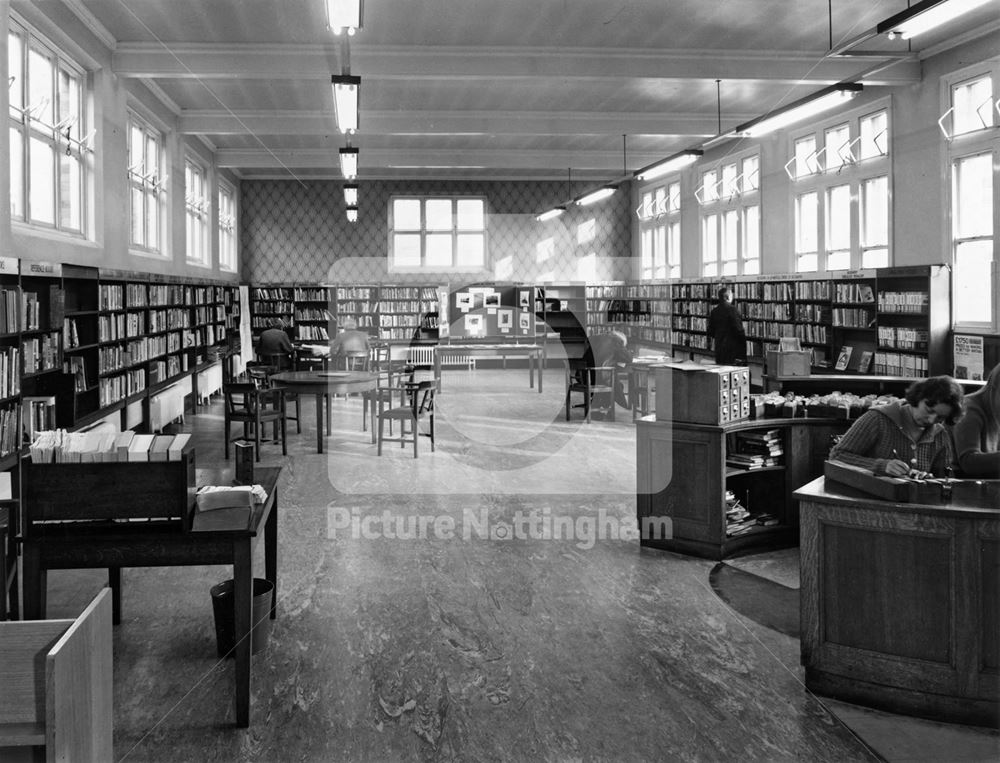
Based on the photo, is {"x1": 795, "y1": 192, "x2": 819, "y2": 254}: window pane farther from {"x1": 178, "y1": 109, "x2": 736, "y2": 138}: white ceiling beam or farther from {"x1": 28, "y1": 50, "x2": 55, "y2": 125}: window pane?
{"x1": 28, "y1": 50, "x2": 55, "y2": 125}: window pane

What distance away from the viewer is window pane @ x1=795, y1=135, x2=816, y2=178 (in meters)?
11.5

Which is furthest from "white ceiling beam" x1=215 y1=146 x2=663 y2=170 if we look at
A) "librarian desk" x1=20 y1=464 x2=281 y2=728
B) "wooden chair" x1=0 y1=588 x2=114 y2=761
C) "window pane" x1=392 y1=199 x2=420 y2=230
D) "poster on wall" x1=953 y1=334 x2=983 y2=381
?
"wooden chair" x1=0 y1=588 x2=114 y2=761

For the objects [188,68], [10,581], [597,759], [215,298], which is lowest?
[597,759]

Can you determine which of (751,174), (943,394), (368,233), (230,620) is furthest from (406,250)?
(943,394)

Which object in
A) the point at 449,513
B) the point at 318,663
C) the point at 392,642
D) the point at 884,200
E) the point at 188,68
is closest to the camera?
the point at 318,663

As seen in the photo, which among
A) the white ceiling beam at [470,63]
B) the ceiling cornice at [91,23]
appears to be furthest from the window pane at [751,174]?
the ceiling cornice at [91,23]

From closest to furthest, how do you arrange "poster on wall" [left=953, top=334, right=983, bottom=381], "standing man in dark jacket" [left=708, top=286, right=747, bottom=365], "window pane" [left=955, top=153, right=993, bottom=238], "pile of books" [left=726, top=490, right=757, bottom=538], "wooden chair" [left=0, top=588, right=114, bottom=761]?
"wooden chair" [left=0, top=588, right=114, bottom=761] < "pile of books" [left=726, top=490, right=757, bottom=538] < "poster on wall" [left=953, top=334, right=983, bottom=381] < "window pane" [left=955, top=153, right=993, bottom=238] < "standing man in dark jacket" [left=708, top=286, right=747, bottom=365]

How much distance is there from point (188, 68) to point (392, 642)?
23.1 feet

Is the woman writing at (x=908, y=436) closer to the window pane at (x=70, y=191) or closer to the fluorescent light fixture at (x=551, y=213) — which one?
the window pane at (x=70, y=191)

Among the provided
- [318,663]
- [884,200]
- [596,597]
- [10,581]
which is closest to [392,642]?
[318,663]

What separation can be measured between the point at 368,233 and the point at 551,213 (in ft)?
14.1

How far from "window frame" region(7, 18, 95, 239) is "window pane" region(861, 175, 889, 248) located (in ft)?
29.3

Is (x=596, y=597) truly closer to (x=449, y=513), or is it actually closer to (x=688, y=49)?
(x=449, y=513)

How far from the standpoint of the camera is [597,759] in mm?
2768
